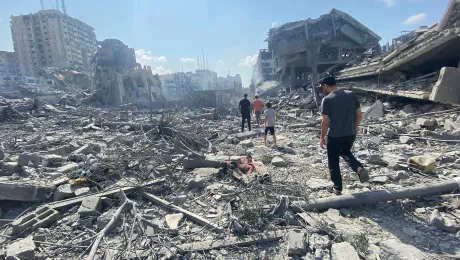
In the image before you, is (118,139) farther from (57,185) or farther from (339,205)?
(339,205)

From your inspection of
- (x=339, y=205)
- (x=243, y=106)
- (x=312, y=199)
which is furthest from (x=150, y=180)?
(x=243, y=106)

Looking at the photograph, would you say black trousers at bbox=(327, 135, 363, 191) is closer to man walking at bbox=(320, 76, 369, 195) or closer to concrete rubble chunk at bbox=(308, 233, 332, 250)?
man walking at bbox=(320, 76, 369, 195)

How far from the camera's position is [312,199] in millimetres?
3061

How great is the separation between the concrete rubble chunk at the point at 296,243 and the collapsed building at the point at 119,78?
1080 inches

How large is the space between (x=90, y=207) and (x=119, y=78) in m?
33.0

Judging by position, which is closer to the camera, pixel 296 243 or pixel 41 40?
pixel 296 243

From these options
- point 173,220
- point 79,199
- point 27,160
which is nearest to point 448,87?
point 173,220

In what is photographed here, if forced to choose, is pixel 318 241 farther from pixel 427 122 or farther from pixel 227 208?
pixel 427 122

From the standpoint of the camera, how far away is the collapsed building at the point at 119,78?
30.7 metres

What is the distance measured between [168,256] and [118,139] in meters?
6.64

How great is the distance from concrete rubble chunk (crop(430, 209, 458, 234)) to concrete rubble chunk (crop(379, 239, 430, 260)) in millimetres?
613

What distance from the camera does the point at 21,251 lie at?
2.44 metres

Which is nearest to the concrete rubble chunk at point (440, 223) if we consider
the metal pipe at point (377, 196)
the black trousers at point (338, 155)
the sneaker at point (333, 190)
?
the metal pipe at point (377, 196)

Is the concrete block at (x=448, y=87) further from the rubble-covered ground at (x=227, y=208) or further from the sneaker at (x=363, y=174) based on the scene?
the sneaker at (x=363, y=174)
